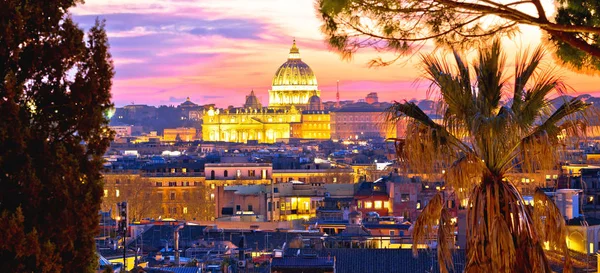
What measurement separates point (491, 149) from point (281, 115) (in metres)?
176

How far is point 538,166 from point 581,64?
1.56m

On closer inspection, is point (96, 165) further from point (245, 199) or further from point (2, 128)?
point (245, 199)

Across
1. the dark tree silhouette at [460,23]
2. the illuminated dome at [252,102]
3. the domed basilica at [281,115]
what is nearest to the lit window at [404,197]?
the dark tree silhouette at [460,23]

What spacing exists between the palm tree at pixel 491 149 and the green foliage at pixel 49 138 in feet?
6.32

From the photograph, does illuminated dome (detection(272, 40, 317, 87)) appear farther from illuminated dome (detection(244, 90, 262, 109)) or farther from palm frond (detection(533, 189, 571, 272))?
palm frond (detection(533, 189, 571, 272))

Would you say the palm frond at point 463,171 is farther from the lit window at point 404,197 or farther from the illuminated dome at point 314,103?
the illuminated dome at point 314,103

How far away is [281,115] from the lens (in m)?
183

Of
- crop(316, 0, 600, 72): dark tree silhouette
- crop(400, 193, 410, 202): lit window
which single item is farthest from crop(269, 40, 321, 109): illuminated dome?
crop(316, 0, 600, 72): dark tree silhouette

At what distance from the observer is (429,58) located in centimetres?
805

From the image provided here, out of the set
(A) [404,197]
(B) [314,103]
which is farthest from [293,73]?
(A) [404,197]

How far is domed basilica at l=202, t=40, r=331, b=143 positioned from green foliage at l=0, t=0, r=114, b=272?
159 m

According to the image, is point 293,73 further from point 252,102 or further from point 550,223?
point 550,223

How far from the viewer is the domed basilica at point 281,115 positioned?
581ft

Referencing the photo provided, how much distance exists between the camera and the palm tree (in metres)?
7.54
